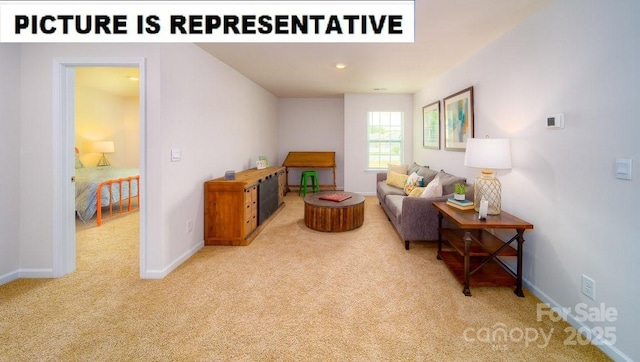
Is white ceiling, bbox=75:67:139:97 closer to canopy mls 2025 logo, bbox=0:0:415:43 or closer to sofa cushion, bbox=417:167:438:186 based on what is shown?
canopy mls 2025 logo, bbox=0:0:415:43

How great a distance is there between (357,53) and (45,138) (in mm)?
3313

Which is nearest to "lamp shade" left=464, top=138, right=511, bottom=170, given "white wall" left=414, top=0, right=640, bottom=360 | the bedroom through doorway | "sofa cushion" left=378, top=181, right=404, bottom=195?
"white wall" left=414, top=0, right=640, bottom=360

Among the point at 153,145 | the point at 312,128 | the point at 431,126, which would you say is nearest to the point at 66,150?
the point at 153,145

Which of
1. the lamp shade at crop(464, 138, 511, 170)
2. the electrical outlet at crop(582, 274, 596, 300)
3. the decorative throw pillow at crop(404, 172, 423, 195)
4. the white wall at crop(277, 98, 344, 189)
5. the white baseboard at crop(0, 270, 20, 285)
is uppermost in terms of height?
the white wall at crop(277, 98, 344, 189)

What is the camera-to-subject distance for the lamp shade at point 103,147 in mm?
6312

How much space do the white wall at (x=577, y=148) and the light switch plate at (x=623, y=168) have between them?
0.09ft

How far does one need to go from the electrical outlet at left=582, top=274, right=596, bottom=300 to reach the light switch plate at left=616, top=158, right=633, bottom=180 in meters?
0.68

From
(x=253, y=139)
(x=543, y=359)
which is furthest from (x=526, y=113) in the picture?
(x=253, y=139)

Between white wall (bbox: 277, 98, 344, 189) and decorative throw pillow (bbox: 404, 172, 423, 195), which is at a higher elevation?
white wall (bbox: 277, 98, 344, 189)

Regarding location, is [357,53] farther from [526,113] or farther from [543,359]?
[543,359]

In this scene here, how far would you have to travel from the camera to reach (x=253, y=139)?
17.8 ft

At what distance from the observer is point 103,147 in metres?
6.36

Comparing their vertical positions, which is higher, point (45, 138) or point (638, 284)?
point (45, 138)

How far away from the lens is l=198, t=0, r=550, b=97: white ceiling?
7.75 ft
